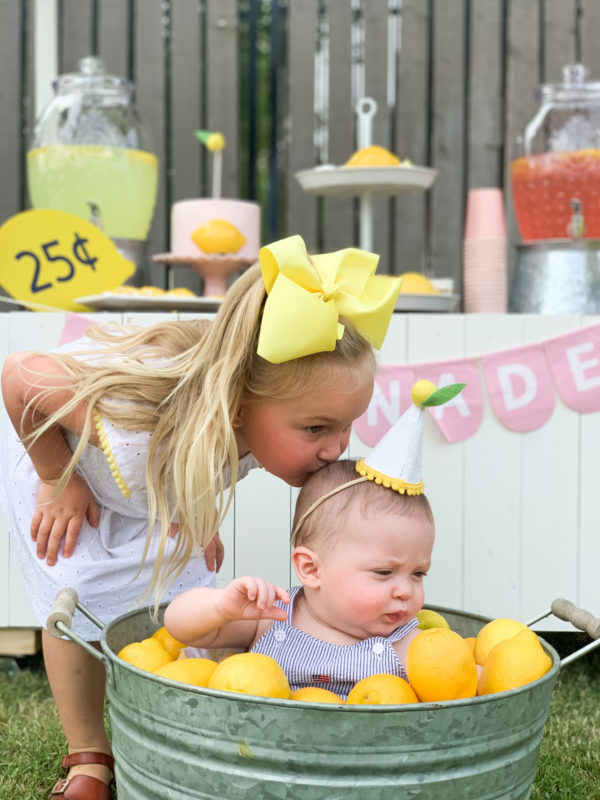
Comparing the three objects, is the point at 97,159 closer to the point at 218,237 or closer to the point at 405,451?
the point at 218,237

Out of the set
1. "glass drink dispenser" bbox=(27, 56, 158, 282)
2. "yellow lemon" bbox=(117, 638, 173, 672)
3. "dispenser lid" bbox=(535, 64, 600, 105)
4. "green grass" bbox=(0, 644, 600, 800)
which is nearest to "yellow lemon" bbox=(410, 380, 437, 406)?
"yellow lemon" bbox=(117, 638, 173, 672)

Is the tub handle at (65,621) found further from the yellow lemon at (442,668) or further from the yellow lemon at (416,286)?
the yellow lemon at (416,286)

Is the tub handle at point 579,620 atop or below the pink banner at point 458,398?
below

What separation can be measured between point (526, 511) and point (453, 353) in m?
0.36

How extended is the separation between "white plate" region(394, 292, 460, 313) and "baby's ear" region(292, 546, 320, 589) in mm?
814

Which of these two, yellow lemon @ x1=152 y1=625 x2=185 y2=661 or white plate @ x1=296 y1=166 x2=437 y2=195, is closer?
yellow lemon @ x1=152 y1=625 x2=185 y2=661

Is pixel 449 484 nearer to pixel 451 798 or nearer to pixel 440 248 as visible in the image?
pixel 451 798

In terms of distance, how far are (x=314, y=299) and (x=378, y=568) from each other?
1.19ft

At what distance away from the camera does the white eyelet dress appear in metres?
1.50

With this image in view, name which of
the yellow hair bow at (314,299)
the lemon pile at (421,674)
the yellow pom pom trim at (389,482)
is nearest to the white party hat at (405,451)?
the yellow pom pom trim at (389,482)

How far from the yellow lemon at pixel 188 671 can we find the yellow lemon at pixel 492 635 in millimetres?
353

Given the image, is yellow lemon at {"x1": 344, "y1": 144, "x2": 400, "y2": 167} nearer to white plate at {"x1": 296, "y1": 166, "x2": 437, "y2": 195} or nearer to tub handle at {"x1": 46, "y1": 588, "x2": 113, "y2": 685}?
white plate at {"x1": 296, "y1": 166, "x2": 437, "y2": 195}

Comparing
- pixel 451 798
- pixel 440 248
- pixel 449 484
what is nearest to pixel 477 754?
pixel 451 798

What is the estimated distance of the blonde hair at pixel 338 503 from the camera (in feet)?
4.14
